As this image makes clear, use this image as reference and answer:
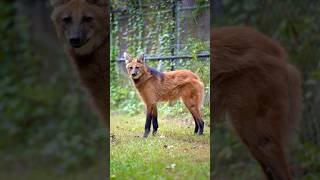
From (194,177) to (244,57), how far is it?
1.35ft

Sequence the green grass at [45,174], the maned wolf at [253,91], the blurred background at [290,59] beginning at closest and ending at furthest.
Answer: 1. the maned wolf at [253,91]
2. the blurred background at [290,59]
3. the green grass at [45,174]

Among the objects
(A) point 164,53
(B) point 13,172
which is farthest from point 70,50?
(B) point 13,172

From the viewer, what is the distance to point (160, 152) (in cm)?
145

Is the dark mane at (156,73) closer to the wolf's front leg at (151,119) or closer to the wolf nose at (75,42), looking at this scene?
the wolf's front leg at (151,119)

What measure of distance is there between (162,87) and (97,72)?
0.22m

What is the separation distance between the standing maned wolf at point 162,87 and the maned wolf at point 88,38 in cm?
10

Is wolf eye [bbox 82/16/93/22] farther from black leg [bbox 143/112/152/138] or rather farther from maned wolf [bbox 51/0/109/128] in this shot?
black leg [bbox 143/112/152/138]

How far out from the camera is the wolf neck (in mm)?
1475

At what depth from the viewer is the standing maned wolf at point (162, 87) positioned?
1.42m

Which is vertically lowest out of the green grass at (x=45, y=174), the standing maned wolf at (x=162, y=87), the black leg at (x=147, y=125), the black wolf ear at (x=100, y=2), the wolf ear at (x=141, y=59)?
the green grass at (x=45, y=174)

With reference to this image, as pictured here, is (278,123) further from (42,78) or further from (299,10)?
(42,78)

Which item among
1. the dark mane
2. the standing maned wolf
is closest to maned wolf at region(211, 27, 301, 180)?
the standing maned wolf

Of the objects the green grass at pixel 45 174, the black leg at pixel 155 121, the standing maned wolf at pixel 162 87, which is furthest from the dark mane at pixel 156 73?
the green grass at pixel 45 174

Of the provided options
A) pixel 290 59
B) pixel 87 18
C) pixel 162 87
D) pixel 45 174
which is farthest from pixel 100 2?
pixel 45 174
